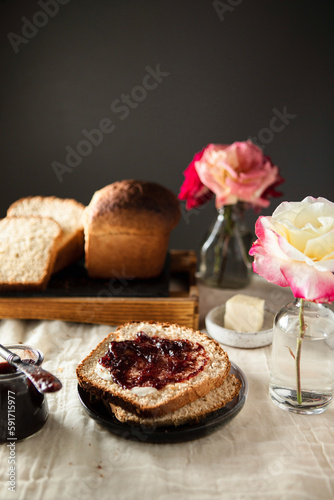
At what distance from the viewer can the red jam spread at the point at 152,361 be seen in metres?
1.17

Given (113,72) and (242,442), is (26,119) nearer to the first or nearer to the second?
(113,72)

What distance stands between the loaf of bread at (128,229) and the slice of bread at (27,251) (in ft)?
0.53

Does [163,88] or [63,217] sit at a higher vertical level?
[163,88]

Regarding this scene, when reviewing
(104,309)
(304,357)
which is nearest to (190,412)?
(304,357)

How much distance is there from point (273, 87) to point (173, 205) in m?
1.32

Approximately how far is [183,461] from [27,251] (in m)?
1.09

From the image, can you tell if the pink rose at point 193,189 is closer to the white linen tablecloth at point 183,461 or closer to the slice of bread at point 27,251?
the slice of bread at point 27,251

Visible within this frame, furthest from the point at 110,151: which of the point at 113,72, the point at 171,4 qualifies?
the point at 171,4

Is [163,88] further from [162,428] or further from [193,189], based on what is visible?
[162,428]

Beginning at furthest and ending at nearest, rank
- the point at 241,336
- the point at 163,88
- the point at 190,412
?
the point at 163,88 < the point at 241,336 < the point at 190,412

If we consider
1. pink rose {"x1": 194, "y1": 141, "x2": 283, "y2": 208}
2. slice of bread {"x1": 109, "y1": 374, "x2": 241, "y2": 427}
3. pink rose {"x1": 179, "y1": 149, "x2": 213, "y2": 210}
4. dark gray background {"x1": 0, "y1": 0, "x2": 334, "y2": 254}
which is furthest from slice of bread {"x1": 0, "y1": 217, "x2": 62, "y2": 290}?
dark gray background {"x1": 0, "y1": 0, "x2": 334, "y2": 254}

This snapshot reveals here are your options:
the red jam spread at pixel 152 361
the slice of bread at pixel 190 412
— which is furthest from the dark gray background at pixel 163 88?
the slice of bread at pixel 190 412

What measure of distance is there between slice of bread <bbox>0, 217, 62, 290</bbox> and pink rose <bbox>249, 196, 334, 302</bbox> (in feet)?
3.29

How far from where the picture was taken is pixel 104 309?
1.77m
